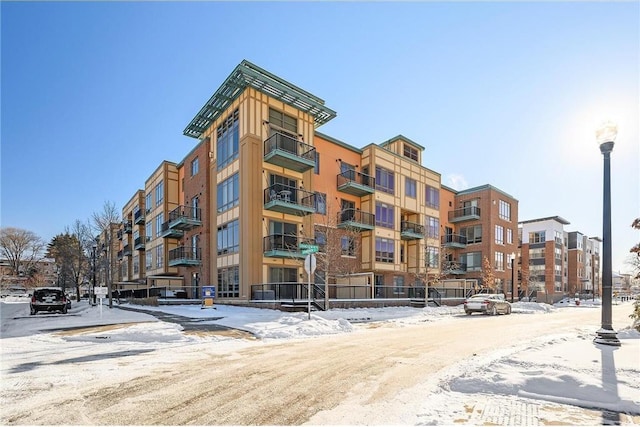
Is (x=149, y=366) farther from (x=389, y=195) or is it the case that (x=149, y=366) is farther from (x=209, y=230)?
(x=389, y=195)

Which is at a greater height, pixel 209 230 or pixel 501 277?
pixel 209 230

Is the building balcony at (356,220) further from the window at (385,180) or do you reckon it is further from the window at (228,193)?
the window at (228,193)

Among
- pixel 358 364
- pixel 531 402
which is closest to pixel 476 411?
pixel 531 402

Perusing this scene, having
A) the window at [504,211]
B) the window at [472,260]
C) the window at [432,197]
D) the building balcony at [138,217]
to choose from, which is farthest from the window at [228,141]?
the window at [504,211]

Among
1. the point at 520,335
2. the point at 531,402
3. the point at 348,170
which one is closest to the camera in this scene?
the point at 531,402

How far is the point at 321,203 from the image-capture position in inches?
1195

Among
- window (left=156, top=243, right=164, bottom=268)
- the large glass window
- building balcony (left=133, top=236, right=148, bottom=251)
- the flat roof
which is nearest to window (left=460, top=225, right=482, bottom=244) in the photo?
the large glass window

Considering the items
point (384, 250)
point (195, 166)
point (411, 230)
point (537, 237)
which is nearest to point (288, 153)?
point (195, 166)

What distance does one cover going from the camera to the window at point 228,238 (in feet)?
84.4

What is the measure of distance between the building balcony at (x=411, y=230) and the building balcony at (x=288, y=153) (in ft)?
44.6

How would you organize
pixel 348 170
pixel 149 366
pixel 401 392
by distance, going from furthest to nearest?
pixel 348 170, pixel 149 366, pixel 401 392

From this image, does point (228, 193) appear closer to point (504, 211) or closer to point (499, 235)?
point (499, 235)

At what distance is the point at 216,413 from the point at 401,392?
284 centimetres

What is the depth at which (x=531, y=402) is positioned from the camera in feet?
17.0
